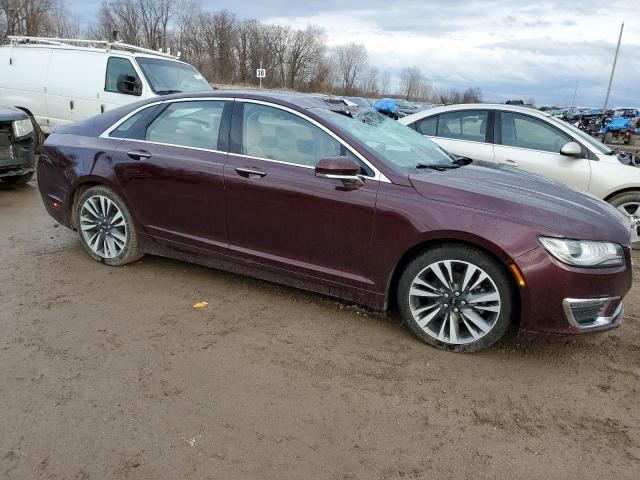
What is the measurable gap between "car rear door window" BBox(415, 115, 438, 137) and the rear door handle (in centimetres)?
400

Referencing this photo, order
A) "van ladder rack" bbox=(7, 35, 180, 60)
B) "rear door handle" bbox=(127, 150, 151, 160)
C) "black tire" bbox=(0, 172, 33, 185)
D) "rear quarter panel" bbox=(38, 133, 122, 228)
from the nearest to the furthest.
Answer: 1. "rear door handle" bbox=(127, 150, 151, 160)
2. "rear quarter panel" bbox=(38, 133, 122, 228)
3. "black tire" bbox=(0, 172, 33, 185)
4. "van ladder rack" bbox=(7, 35, 180, 60)

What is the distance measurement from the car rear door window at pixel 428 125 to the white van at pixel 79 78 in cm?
431

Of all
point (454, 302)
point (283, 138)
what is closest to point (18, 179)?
point (283, 138)

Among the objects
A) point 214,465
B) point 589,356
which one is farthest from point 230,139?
point 589,356

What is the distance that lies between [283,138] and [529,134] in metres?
3.84

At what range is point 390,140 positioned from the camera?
4125 mm

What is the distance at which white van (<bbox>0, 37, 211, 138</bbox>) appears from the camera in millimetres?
9109

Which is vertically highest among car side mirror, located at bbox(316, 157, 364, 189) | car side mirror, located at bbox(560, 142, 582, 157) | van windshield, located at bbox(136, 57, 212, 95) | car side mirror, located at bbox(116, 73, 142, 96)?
van windshield, located at bbox(136, 57, 212, 95)

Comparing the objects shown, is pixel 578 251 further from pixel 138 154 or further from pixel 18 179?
pixel 18 179

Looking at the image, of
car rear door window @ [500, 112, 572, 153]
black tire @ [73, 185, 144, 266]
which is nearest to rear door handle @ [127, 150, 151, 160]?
black tire @ [73, 185, 144, 266]

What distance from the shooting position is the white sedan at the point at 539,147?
614 centimetres

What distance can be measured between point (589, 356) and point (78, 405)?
322cm

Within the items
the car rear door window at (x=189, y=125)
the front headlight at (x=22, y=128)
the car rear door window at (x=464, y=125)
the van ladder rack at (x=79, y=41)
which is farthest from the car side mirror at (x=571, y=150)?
the van ladder rack at (x=79, y=41)

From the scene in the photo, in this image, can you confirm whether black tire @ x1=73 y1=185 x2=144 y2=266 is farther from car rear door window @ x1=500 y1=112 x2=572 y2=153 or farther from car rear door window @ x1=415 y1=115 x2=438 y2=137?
car rear door window @ x1=500 y1=112 x2=572 y2=153
